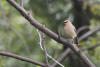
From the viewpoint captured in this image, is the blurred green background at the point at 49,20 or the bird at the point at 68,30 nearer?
the bird at the point at 68,30

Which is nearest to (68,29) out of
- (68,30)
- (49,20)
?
(68,30)

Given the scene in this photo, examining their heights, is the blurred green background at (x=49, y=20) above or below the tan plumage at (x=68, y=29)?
below

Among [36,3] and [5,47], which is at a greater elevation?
[36,3]

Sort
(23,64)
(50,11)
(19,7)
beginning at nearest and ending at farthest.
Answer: (19,7)
(23,64)
(50,11)

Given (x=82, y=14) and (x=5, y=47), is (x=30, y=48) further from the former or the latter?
(x=82, y=14)

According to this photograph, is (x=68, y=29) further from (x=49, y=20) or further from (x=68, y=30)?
(x=49, y=20)

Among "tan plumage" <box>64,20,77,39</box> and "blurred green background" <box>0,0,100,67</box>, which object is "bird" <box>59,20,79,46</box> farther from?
"blurred green background" <box>0,0,100,67</box>

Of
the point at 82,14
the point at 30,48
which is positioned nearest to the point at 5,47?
the point at 30,48

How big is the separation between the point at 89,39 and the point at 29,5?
0.70 m

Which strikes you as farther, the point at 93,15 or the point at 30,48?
the point at 93,15

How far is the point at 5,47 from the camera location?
2.78 m

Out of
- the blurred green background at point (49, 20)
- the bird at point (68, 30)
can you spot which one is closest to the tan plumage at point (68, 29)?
the bird at point (68, 30)

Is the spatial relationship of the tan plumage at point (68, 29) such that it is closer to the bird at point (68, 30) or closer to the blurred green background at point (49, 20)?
the bird at point (68, 30)

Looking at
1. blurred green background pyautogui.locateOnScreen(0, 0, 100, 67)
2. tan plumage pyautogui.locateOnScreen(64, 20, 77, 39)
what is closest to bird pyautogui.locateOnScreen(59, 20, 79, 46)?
tan plumage pyautogui.locateOnScreen(64, 20, 77, 39)
